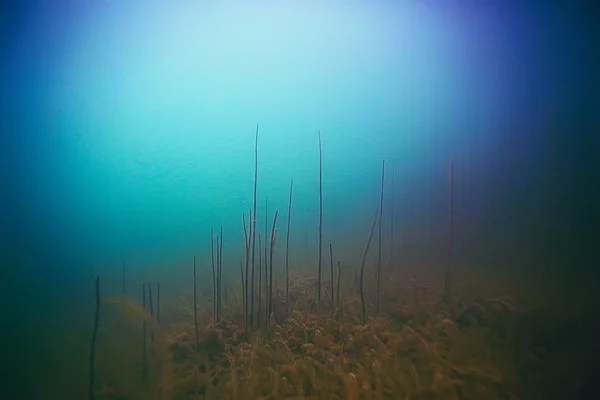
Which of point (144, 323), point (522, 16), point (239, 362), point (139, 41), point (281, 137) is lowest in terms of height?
point (239, 362)

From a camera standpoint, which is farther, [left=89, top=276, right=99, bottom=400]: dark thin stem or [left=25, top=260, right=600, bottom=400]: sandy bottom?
[left=89, top=276, right=99, bottom=400]: dark thin stem

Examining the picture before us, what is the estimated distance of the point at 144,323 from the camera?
1.76 m

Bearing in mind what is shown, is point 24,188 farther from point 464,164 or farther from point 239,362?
point 464,164

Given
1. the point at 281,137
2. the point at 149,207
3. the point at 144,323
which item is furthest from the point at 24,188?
the point at 281,137

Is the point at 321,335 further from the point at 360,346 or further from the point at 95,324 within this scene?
the point at 95,324

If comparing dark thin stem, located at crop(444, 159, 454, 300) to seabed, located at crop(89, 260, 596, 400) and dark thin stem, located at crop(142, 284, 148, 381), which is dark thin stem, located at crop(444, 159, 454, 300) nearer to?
seabed, located at crop(89, 260, 596, 400)

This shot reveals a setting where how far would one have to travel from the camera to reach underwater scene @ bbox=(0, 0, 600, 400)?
1.69 meters

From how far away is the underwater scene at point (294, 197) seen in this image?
169 cm

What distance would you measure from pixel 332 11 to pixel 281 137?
61 centimetres

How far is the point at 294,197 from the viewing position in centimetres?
175

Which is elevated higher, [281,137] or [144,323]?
[281,137]

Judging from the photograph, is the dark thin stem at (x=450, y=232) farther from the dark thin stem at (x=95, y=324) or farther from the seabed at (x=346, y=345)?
the dark thin stem at (x=95, y=324)

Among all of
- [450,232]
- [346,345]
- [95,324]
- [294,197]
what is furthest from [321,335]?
[95,324]

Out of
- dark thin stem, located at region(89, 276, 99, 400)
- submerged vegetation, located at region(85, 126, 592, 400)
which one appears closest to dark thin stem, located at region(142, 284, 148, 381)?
submerged vegetation, located at region(85, 126, 592, 400)
